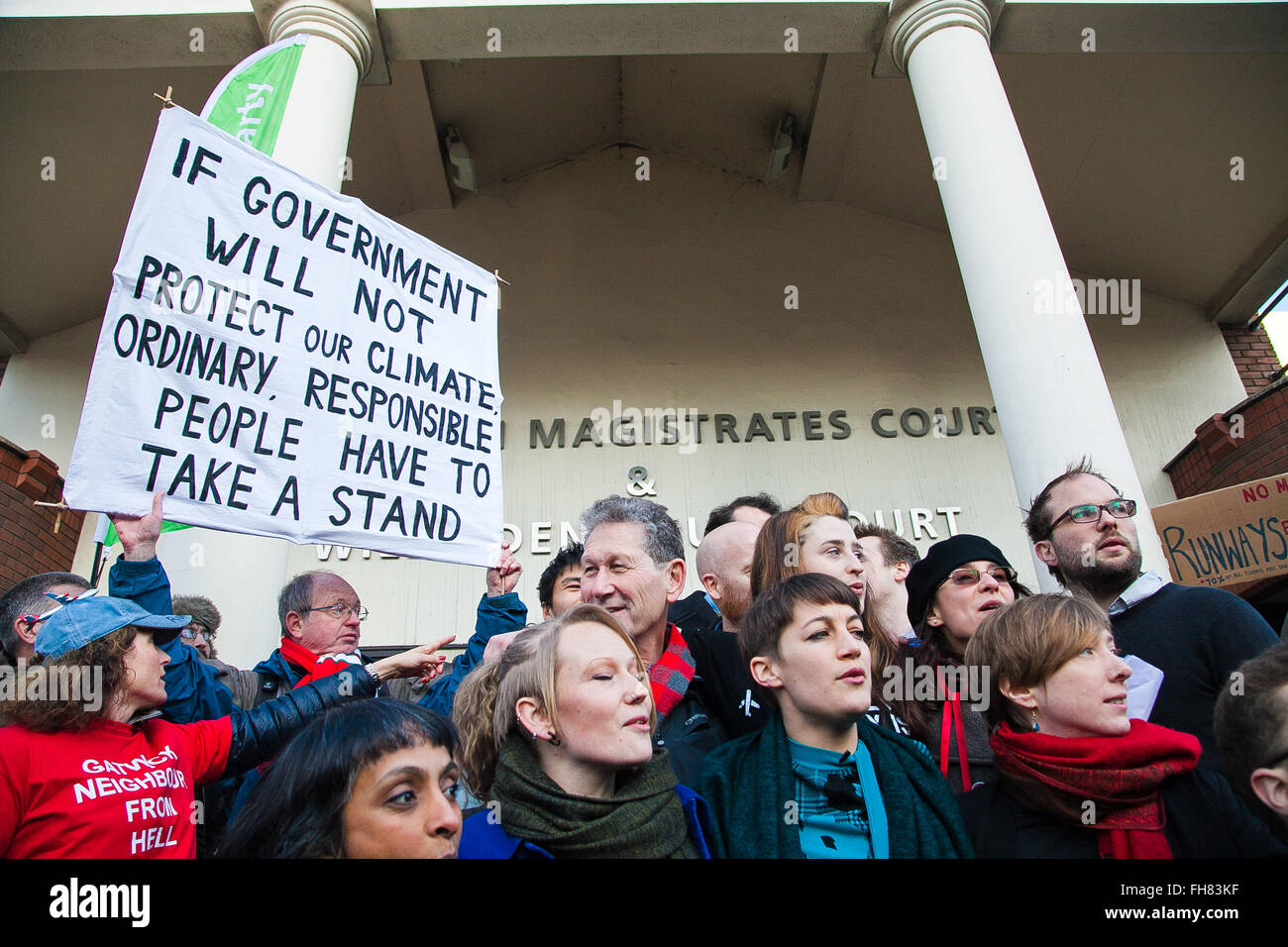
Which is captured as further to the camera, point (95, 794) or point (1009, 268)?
point (1009, 268)

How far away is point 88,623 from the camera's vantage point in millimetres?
1909

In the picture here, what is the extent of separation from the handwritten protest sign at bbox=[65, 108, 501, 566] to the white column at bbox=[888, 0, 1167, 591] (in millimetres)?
2448

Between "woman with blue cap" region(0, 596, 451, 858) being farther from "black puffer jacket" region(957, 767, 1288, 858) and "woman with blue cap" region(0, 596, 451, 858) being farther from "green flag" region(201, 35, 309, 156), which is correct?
"green flag" region(201, 35, 309, 156)

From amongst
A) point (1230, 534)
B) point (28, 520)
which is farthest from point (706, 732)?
point (28, 520)

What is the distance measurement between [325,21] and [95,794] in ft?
15.7

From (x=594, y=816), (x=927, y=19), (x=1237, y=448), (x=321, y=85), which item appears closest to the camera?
(x=594, y=816)

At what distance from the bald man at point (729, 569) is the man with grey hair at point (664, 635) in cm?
42

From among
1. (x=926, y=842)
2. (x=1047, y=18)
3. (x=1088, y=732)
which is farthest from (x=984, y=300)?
(x=926, y=842)

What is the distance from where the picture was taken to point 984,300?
4.63 metres

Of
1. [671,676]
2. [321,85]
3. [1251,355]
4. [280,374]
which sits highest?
[321,85]

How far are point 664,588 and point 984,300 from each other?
9.74 ft

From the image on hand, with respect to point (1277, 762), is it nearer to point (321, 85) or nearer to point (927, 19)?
point (927, 19)

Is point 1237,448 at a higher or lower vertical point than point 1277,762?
higher
